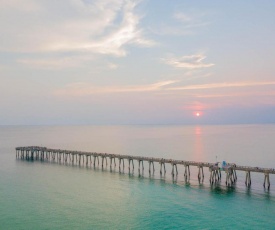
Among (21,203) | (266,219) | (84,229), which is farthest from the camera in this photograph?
A: (21,203)

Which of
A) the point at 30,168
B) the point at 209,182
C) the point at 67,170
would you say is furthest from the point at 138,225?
the point at 30,168

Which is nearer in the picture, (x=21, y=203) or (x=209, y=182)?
(x=21, y=203)

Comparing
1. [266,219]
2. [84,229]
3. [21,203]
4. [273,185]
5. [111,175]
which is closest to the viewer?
[84,229]

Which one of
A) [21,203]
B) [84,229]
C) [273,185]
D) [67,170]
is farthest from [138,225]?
[67,170]

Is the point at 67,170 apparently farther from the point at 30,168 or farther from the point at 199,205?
the point at 199,205

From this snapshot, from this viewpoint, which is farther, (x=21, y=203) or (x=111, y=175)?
(x=111, y=175)

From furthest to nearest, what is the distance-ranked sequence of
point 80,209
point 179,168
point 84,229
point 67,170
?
point 179,168
point 67,170
point 80,209
point 84,229

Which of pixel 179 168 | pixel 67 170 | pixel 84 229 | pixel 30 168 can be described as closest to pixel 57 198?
pixel 84 229

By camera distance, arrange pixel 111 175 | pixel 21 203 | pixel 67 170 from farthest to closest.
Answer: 1. pixel 67 170
2. pixel 111 175
3. pixel 21 203

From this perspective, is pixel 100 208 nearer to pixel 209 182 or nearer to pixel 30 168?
pixel 209 182
